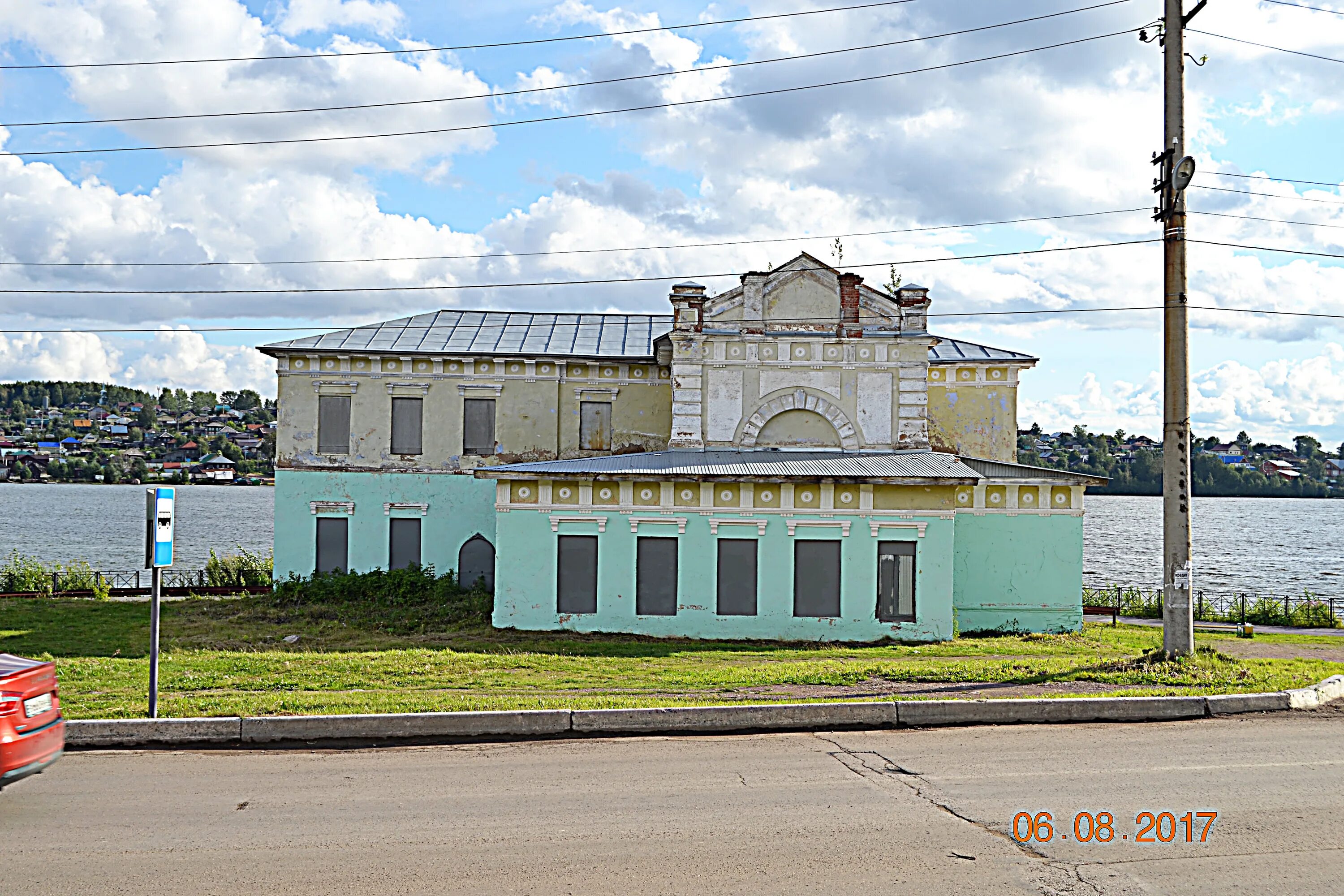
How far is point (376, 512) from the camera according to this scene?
2919cm

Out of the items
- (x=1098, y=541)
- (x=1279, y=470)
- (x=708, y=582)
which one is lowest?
(x=1098, y=541)

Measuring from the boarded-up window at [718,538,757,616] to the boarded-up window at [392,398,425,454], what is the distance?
1160cm

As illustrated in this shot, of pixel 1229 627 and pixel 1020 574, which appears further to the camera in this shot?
pixel 1229 627

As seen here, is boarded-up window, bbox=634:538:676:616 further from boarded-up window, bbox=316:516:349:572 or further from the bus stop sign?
boarded-up window, bbox=316:516:349:572

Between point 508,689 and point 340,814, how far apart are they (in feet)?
17.9

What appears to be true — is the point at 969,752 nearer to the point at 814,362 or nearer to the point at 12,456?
the point at 814,362

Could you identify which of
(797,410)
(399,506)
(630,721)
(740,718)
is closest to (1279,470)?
(797,410)

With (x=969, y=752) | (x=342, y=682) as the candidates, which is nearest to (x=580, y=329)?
(x=342, y=682)

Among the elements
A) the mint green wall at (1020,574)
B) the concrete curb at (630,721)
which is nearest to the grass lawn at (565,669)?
the concrete curb at (630,721)

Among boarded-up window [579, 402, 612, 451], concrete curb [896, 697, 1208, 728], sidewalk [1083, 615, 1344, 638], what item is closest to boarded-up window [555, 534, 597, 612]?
boarded-up window [579, 402, 612, 451]

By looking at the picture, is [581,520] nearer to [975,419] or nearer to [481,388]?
[481,388]

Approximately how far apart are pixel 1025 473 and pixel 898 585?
5.41 m

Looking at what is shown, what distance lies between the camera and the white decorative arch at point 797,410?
2506 cm

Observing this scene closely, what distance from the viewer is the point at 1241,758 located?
1049 cm
